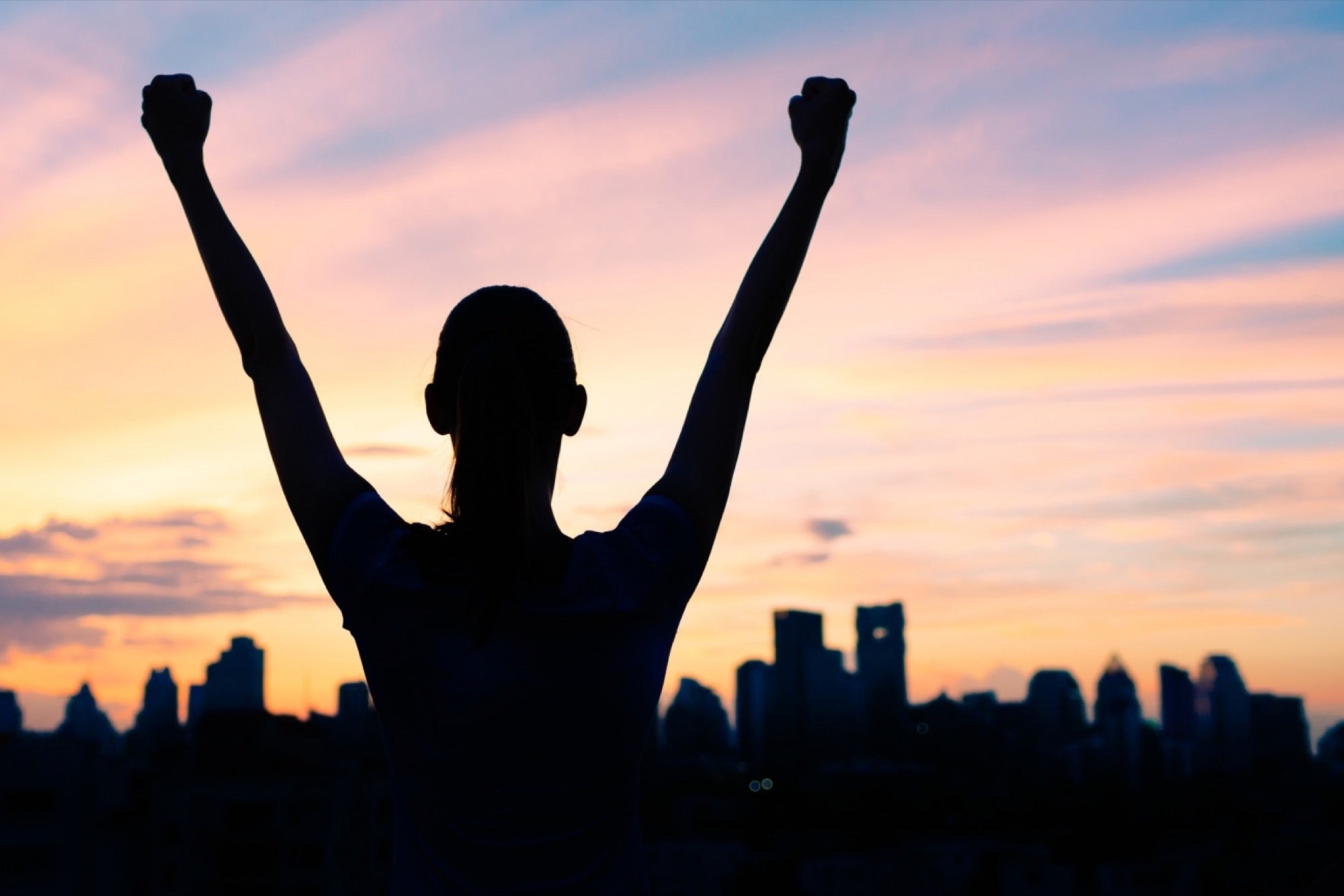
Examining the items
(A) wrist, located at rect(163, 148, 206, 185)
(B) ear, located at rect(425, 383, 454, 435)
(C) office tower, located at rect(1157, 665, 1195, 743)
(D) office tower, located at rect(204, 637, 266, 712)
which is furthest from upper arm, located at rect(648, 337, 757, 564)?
(C) office tower, located at rect(1157, 665, 1195, 743)

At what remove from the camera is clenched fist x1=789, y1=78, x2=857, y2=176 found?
6.68ft

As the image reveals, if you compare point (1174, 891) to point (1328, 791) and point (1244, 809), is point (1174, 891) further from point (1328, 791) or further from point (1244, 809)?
point (1328, 791)

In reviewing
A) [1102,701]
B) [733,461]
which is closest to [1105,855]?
[733,461]

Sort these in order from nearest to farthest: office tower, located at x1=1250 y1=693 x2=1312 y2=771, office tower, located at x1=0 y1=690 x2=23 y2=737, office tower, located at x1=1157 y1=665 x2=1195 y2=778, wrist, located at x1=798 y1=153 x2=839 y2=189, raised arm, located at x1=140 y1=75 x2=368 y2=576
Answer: raised arm, located at x1=140 y1=75 x2=368 y2=576 < wrist, located at x1=798 y1=153 x2=839 y2=189 < office tower, located at x1=0 y1=690 x2=23 y2=737 < office tower, located at x1=1250 y1=693 x2=1312 y2=771 < office tower, located at x1=1157 y1=665 x2=1195 y2=778

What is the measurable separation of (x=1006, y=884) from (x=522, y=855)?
48.8 m

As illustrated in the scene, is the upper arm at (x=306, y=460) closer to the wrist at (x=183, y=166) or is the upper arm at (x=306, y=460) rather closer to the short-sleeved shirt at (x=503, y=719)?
the short-sleeved shirt at (x=503, y=719)

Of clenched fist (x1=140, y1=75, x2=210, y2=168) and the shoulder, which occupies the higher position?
clenched fist (x1=140, y1=75, x2=210, y2=168)

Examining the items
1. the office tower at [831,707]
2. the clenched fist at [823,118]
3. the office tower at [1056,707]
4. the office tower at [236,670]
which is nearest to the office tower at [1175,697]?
the office tower at [1056,707]

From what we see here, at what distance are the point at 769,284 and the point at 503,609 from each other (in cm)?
62

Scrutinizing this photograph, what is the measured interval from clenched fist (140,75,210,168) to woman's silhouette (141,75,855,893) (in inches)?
14.0

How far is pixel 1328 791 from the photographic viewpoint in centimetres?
6097

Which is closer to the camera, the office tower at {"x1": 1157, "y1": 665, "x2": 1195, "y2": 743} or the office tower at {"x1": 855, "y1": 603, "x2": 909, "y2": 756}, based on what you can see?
the office tower at {"x1": 855, "y1": 603, "x2": 909, "y2": 756}

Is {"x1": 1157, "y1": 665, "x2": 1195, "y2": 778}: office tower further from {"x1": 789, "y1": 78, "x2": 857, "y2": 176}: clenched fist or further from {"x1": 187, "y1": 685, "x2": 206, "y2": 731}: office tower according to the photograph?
{"x1": 789, "y1": 78, "x2": 857, "y2": 176}: clenched fist

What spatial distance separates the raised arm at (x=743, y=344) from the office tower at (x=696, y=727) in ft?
260
